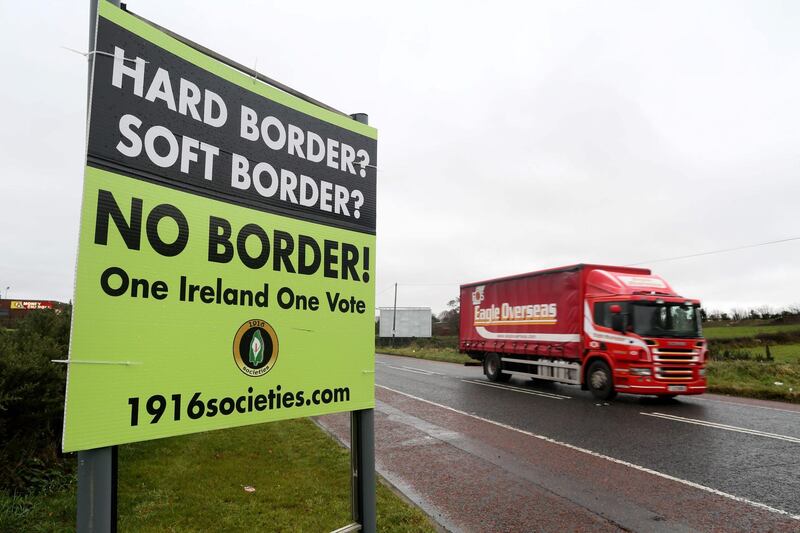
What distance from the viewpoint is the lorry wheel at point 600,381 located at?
1208 cm

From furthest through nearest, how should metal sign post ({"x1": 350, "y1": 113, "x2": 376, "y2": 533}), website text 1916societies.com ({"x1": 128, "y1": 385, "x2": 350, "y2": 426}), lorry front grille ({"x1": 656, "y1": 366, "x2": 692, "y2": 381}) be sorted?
lorry front grille ({"x1": 656, "y1": 366, "x2": 692, "y2": 381}) < metal sign post ({"x1": 350, "y1": 113, "x2": 376, "y2": 533}) < website text 1916societies.com ({"x1": 128, "y1": 385, "x2": 350, "y2": 426})

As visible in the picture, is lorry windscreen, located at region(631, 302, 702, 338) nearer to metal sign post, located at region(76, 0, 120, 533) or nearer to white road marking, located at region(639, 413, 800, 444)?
white road marking, located at region(639, 413, 800, 444)

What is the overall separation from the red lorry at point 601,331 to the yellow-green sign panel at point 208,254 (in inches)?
418

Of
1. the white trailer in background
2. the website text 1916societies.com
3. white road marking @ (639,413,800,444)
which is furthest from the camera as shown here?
the white trailer in background

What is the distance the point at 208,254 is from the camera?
2.19m

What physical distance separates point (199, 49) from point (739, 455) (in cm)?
809

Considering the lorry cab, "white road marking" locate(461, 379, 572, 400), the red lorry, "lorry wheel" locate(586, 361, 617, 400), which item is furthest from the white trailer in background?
the lorry cab

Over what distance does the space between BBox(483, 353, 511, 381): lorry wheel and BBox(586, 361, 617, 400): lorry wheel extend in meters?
4.34

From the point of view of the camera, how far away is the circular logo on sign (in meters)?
2.26

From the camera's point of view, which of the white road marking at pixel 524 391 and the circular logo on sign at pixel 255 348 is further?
the white road marking at pixel 524 391

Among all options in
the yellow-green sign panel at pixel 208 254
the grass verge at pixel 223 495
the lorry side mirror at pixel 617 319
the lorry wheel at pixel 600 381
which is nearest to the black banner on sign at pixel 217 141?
the yellow-green sign panel at pixel 208 254

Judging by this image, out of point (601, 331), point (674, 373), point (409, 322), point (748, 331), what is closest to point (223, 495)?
point (601, 331)

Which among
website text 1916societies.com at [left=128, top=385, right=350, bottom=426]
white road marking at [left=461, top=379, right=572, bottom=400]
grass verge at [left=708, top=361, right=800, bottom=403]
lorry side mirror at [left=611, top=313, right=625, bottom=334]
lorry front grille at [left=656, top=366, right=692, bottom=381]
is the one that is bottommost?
white road marking at [left=461, top=379, right=572, bottom=400]

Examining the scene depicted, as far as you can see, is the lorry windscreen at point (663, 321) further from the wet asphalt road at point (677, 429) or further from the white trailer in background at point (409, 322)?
the white trailer in background at point (409, 322)
